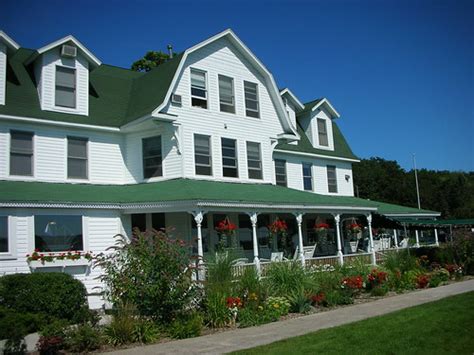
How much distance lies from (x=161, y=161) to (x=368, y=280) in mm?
8961

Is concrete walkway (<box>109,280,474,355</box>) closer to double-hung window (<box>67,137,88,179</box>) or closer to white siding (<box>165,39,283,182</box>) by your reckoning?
white siding (<box>165,39,283,182</box>)

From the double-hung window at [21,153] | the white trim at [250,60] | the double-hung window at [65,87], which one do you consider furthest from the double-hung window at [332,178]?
the double-hung window at [21,153]

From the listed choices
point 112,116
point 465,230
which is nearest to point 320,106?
point 465,230

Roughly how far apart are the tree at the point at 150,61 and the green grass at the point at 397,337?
33.7 metres

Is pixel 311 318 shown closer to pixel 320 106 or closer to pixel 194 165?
pixel 194 165

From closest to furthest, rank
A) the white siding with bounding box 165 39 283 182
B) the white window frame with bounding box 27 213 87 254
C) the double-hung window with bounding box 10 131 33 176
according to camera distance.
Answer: the white window frame with bounding box 27 213 87 254, the double-hung window with bounding box 10 131 33 176, the white siding with bounding box 165 39 283 182

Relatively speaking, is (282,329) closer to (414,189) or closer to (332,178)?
(332,178)

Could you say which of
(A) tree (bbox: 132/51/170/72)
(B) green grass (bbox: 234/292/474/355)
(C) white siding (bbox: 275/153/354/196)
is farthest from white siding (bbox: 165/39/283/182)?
(A) tree (bbox: 132/51/170/72)

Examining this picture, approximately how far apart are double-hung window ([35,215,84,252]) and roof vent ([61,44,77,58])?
6.39 metres

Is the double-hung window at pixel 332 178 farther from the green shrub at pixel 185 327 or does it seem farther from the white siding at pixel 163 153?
the green shrub at pixel 185 327

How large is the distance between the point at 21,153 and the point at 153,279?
9.05 metres

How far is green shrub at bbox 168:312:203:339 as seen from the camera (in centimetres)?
1094

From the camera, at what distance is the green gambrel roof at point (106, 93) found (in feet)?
59.6

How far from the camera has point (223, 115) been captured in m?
21.5
